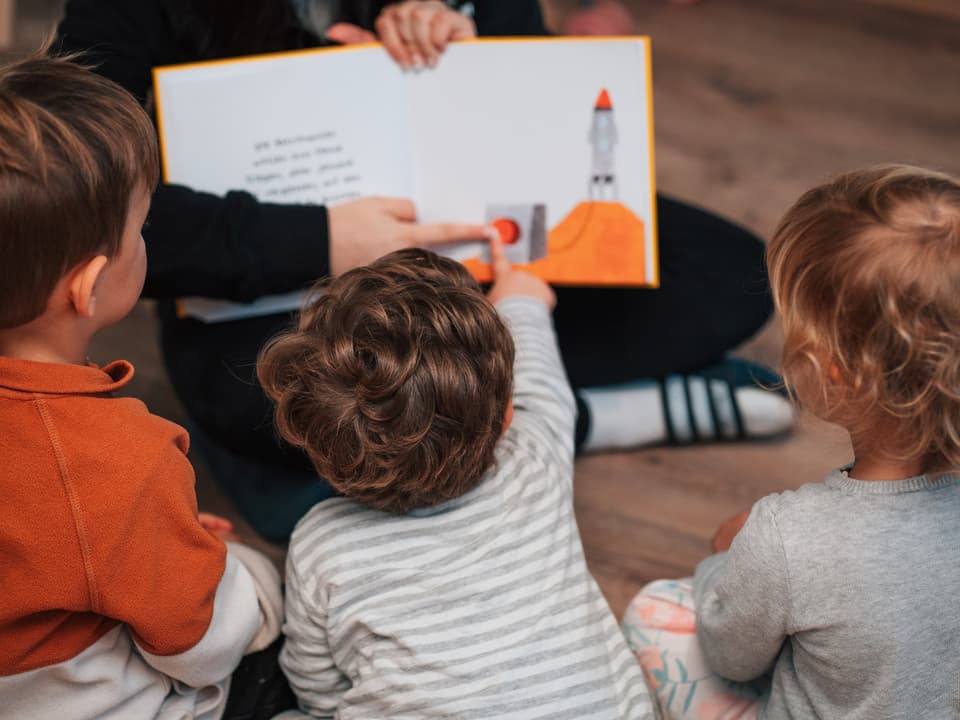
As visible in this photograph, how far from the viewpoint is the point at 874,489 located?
2.25ft

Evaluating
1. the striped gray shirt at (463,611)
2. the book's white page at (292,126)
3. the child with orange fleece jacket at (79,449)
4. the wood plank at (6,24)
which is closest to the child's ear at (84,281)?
the child with orange fleece jacket at (79,449)

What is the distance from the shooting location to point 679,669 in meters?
0.86

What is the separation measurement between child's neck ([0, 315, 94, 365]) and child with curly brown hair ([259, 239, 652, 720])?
140 millimetres

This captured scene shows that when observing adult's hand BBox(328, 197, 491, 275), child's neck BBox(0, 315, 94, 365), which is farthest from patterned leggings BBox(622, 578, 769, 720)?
child's neck BBox(0, 315, 94, 365)

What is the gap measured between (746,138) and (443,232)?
0.78 meters

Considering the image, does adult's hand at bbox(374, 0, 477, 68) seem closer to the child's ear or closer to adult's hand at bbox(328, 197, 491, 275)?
adult's hand at bbox(328, 197, 491, 275)

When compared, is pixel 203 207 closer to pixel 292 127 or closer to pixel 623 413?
pixel 292 127

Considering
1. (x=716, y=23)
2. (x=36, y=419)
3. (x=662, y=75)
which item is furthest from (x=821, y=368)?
(x=716, y=23)

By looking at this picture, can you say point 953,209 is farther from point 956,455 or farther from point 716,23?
point 716,23

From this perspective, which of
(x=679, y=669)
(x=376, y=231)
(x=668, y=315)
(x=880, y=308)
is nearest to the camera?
(x=880, y=308)

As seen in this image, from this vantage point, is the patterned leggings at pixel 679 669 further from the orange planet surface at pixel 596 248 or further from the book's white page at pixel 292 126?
the book's white page at pixel 292 126

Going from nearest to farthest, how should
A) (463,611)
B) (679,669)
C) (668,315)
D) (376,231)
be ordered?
(463,611) < (679,669) < (376,231) < (668,315)

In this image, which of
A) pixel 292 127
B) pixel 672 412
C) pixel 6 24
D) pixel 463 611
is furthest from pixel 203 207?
pixel 6 24

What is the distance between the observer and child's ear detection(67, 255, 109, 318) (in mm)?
656
